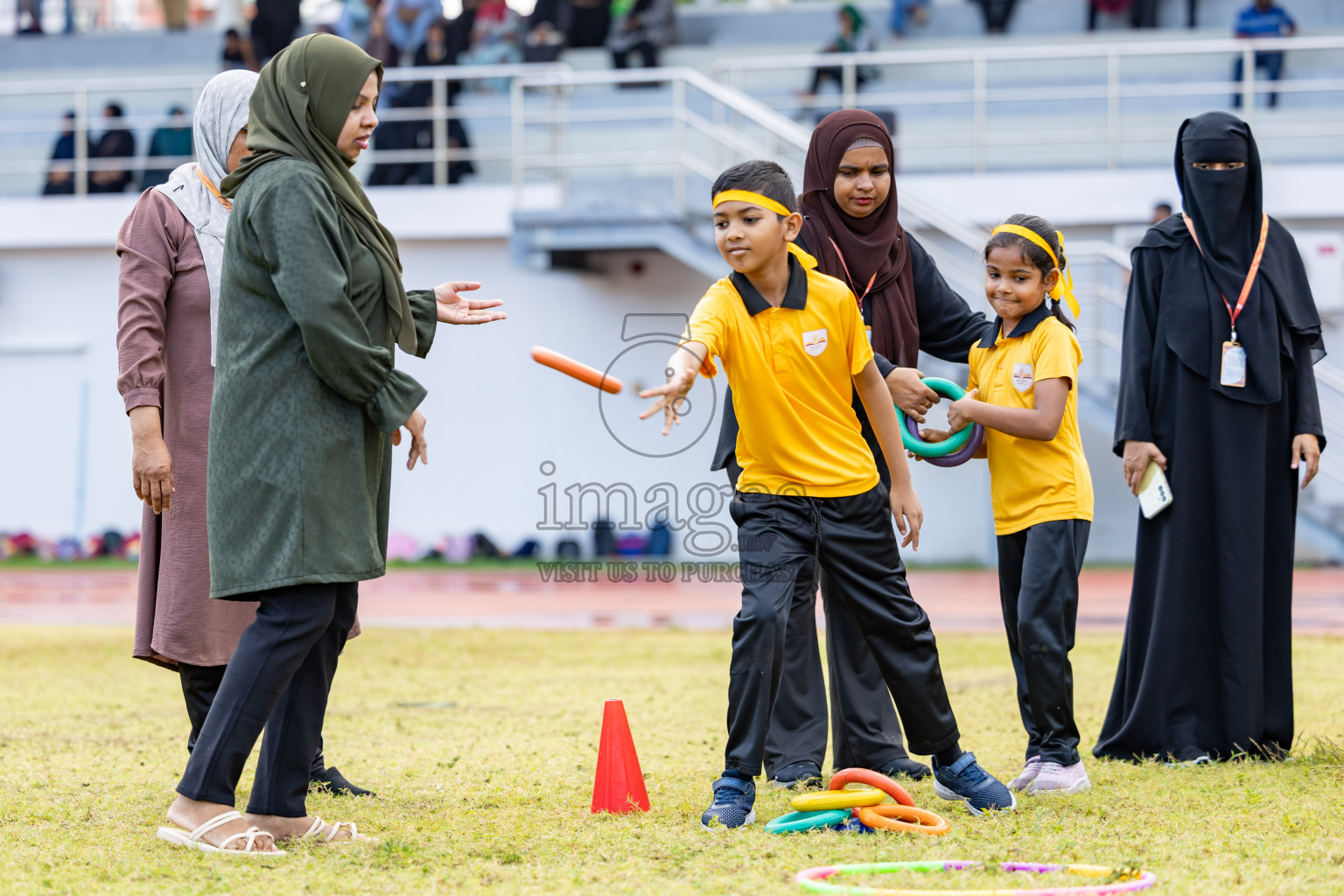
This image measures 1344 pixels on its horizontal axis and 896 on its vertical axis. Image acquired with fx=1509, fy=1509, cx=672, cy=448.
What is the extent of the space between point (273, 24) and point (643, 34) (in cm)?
488

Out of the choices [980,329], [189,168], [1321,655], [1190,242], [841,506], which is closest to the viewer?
[841,506]

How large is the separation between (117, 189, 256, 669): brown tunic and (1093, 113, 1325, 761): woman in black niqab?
2.87 meters

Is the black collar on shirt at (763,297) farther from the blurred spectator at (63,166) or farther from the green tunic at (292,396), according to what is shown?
the blurred spectator at (63,166)

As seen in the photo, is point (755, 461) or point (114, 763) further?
point (114, 763)

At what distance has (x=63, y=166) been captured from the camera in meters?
16.0

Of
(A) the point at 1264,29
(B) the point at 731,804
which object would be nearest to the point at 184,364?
(B) the point at 731,804

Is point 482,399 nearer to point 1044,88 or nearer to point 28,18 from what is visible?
point 1044,88

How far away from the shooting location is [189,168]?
4.29 meters

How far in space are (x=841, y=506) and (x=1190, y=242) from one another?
6.35 ft

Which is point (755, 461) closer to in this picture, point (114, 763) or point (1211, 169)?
point (1211, 169)

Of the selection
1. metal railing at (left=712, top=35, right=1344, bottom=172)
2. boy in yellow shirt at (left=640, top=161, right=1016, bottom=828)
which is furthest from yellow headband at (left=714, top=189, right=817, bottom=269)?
metal railing at (left=712, top=35, right=1344, bottom=172)

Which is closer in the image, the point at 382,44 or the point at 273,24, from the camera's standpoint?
the point at 382,44

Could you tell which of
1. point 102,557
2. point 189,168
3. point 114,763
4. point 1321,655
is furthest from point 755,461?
point 102,557

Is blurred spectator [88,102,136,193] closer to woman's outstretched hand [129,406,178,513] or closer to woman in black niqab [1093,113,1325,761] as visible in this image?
woman's outstretched hand [129,406,178,513]
